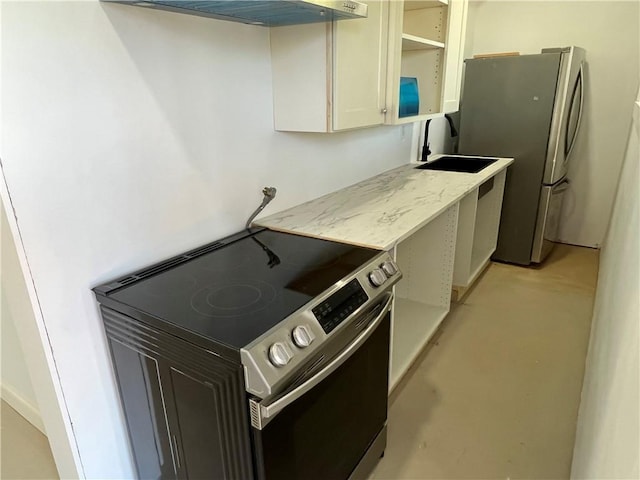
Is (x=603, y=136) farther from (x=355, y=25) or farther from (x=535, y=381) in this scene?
(x=355, y=25)

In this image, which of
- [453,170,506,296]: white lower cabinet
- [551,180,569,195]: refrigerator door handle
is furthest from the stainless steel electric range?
[551,180,569,195]: refrigerator door handle

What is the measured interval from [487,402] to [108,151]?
1.93 meters

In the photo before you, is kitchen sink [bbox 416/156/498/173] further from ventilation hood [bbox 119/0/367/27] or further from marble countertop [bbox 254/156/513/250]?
ventilation hood [bbox 119/0/367/27]

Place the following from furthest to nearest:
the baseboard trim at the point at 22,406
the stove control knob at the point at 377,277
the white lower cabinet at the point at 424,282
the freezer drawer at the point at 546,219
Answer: the freezer drawer at the point at 546,219 → the white lower cabinet at the point at 424,282 → the baseboard trim at the point at 22,406 → the stove control knob at the point at 377,277

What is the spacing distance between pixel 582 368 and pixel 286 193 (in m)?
1.82

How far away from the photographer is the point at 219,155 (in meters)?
1.59

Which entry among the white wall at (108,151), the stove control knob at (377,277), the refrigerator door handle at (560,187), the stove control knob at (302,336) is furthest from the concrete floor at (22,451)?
the refrigerator door handle at (560,187)

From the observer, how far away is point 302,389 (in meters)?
1.07

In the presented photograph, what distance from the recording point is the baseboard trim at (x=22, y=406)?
1.94 metres

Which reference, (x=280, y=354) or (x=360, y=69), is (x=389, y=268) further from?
(x=360, y=69)

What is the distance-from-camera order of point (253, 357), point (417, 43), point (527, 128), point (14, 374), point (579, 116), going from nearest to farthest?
point (253, 357)
point (14, 374)
point (417, 43)
point (527, 128)
point (579, 116)

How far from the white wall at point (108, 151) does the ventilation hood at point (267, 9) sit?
0.14 feet

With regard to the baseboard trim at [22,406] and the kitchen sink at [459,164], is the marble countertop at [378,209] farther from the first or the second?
the baseboard trim at [22,406]

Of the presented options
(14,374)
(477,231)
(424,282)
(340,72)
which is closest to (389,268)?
(340,72)
